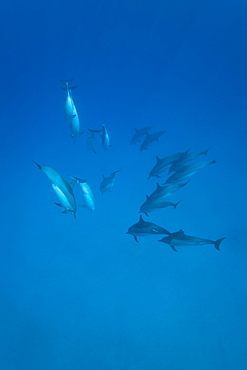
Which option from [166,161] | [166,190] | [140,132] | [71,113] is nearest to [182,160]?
[166,161]

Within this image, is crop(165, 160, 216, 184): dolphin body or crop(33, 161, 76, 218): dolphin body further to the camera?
crop(165, 160, 216, 184): dolphin body

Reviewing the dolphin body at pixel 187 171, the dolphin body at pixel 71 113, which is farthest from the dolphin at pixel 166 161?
the dolphin body at pixel 71 113

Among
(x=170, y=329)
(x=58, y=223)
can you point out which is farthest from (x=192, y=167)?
(x=58, y=223)

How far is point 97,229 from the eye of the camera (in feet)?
23.1

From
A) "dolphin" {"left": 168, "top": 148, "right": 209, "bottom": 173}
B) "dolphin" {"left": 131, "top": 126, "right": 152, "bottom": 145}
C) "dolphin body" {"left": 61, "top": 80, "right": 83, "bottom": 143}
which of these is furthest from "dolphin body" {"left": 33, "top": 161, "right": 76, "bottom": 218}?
"dolphin" {"left": 131, "top": 126, "right": 152, "bottom": 145}

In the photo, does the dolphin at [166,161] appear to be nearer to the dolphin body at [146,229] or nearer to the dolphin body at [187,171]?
the dolphin body at [187,171]

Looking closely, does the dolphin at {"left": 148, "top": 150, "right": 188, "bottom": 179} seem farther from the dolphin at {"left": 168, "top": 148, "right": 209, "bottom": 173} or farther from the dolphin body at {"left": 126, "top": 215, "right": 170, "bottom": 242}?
the dolphin body at {"left": 126, "top": 215, "right": 170, "bottom": 242}

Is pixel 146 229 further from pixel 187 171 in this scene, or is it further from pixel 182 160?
pixel 182 160

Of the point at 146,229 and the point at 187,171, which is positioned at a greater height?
the point at 187,171

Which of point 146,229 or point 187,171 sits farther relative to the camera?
point 187,171

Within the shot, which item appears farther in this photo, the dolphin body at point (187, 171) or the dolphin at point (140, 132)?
the dolphin at point (140, 132)

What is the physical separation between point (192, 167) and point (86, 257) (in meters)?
3.91

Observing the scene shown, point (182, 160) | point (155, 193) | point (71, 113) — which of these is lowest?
point (155, 193)

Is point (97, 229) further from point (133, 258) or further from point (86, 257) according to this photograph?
point (133, 258)
